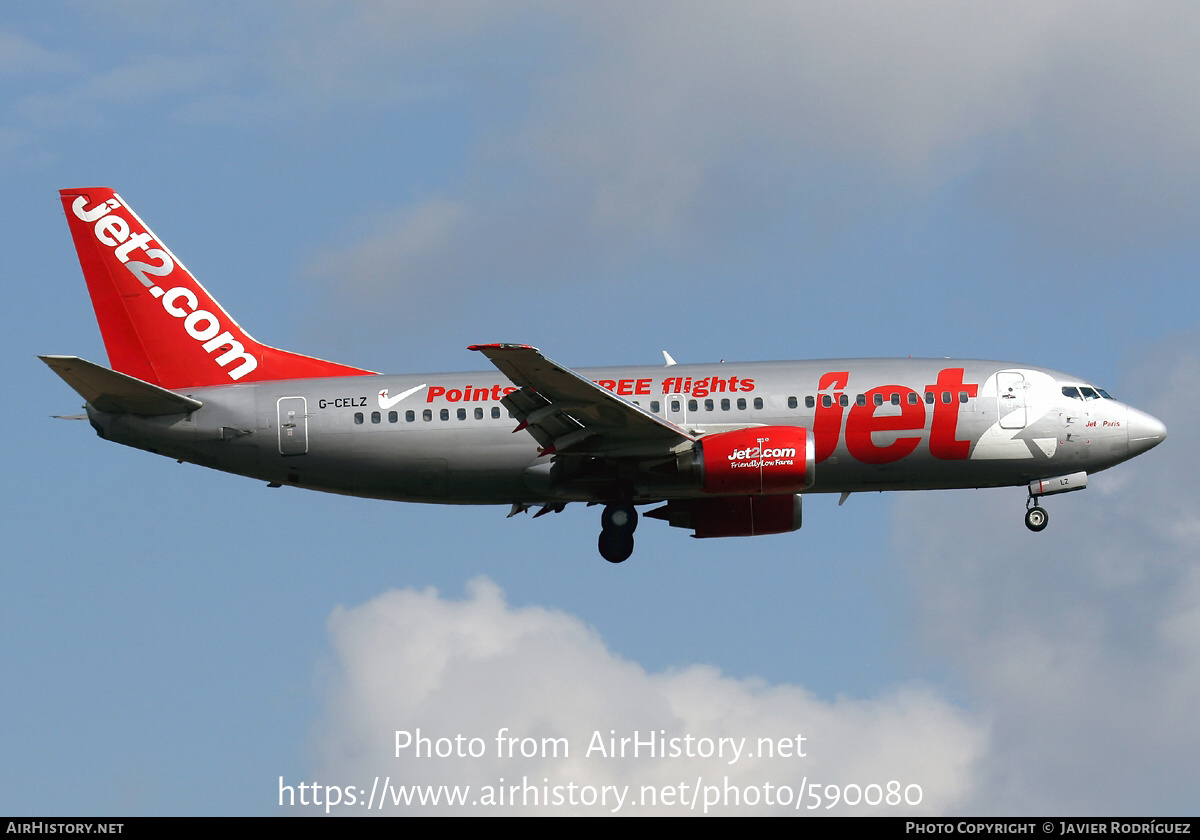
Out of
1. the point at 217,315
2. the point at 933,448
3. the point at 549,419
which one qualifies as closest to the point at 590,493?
the point at 549,419

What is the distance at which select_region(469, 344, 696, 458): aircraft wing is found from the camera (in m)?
41.7

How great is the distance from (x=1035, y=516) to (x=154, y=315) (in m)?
26.1

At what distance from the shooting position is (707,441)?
143 feet

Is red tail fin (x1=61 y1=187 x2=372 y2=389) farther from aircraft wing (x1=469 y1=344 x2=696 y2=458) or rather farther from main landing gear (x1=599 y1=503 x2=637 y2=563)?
main landing gear (x1=599 y1=503 x2=637 y2=563)

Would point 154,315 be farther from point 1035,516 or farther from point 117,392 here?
point 1035,516

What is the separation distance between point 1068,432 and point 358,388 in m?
19.7

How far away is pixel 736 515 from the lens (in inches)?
1850

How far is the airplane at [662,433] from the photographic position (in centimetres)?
4381

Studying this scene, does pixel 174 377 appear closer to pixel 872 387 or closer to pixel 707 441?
pixel 707 441

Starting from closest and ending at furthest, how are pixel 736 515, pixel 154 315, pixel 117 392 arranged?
1. pixel 117 392
2. pixel 736 515
3. pixel 154 315

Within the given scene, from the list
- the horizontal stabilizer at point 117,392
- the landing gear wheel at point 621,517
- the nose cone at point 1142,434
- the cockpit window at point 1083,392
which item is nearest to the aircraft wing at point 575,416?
the landing gear wheel at point 621,517

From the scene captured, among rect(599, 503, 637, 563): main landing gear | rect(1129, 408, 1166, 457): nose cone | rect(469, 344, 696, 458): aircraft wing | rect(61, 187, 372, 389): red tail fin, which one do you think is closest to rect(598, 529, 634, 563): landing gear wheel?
rect(599, 503, 637, 563): main landing gear

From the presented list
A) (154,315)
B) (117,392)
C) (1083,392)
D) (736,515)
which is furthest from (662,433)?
(154,315)

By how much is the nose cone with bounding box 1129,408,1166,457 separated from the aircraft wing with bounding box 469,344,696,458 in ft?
40.8
